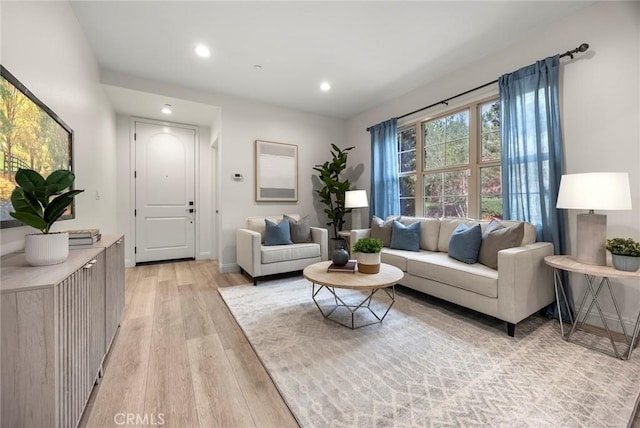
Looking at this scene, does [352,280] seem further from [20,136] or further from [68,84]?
[68,84]

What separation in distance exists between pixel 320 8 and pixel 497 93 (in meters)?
2.03

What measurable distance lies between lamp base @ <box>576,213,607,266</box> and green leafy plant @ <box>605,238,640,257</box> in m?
0.07

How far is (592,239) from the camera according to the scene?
193 centimetres

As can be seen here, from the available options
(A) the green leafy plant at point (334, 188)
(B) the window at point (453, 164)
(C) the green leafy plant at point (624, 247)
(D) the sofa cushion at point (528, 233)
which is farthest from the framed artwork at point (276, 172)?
(C) the green leafy plant at point (624, 247)

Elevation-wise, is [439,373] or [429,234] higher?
[429,234]

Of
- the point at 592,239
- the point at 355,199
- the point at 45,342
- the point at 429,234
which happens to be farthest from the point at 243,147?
the point at 592,239

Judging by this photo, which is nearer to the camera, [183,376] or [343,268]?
[183,376]

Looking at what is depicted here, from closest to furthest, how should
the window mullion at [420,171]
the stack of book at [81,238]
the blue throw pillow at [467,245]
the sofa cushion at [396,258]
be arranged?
the stack of book at [81,238] → the blue throw pillow at [467,245] → the sofa cushion at [396,258] → the window mullion at [420,171]

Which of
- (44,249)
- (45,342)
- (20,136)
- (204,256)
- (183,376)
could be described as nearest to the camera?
(45,342)

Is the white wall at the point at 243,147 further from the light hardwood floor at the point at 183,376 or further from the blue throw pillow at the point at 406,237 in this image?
the blue throw pillow at the point at 406,237

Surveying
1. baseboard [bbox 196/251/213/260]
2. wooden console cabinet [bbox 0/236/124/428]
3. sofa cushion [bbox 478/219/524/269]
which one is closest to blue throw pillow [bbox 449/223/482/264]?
sofa cushion [bbox 478/219/524/269]

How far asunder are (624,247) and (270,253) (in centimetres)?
310

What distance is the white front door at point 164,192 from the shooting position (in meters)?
4.31

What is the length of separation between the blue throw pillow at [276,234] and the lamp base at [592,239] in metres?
2.93
